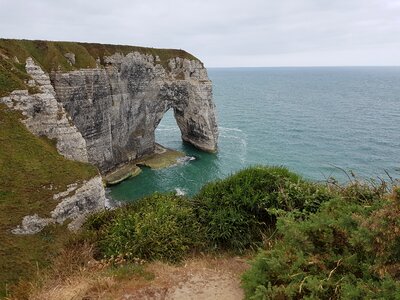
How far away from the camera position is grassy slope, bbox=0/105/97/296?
838 inches

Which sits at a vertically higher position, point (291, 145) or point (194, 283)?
point (194, 283)

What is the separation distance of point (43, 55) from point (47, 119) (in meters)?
15.8

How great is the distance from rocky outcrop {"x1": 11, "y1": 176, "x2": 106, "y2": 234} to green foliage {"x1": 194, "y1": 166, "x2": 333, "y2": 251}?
12457 mm

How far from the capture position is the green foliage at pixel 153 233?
49.8 feet

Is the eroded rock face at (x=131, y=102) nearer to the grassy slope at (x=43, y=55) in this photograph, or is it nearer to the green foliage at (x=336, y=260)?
the grassy slope at (x=43, y=55)

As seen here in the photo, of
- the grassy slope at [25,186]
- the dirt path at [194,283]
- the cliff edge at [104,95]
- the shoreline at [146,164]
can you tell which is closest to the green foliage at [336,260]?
the dirt path at [194,283]

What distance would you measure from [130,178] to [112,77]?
15.6 meters

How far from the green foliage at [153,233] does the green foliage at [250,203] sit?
0.78 m

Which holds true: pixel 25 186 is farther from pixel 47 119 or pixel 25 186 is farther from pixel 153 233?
pixel 153 233

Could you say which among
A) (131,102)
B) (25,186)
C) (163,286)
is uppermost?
(163,286)

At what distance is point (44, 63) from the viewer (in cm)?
4769

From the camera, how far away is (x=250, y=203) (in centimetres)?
1591

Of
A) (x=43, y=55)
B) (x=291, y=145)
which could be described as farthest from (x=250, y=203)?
(x=291, y=145)

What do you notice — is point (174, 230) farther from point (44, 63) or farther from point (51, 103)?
point (44, 63)
